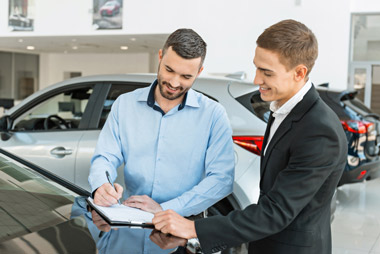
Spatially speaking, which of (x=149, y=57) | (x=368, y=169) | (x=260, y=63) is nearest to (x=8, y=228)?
(x=260, y=63)

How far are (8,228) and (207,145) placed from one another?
82 cm

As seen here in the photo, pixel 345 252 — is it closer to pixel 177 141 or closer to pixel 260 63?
pixel 177 141

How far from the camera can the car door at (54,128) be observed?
378cm

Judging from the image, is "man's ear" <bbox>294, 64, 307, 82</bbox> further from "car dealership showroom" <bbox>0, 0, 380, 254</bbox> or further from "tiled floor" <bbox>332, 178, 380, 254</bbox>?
"tiled floor" <bbox>332, 178, 380, 254</bbox>

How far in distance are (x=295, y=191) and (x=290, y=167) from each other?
→ 0.07 meters

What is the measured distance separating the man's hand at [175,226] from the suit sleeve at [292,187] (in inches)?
3.1

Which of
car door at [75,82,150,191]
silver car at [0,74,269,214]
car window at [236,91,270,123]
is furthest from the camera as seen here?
car door at [75,82,150,191]

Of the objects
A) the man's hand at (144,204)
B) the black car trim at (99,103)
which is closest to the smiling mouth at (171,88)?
the man's hand at (144,204)

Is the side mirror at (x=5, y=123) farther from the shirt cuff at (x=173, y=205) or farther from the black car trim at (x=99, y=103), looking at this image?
the shirt cuff at (x=173, y=205)

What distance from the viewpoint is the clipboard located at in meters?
1.73

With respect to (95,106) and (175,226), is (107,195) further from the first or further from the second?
(95,106)

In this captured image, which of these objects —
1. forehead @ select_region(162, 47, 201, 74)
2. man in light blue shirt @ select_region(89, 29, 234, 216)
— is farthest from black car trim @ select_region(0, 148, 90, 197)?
forehead @ select_region(162, 47, 201, 74)

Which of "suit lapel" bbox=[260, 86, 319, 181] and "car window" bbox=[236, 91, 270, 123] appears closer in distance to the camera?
"suit lapel" bbox=[260, 86, 319, 181]

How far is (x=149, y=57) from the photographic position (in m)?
Result: 21.4
